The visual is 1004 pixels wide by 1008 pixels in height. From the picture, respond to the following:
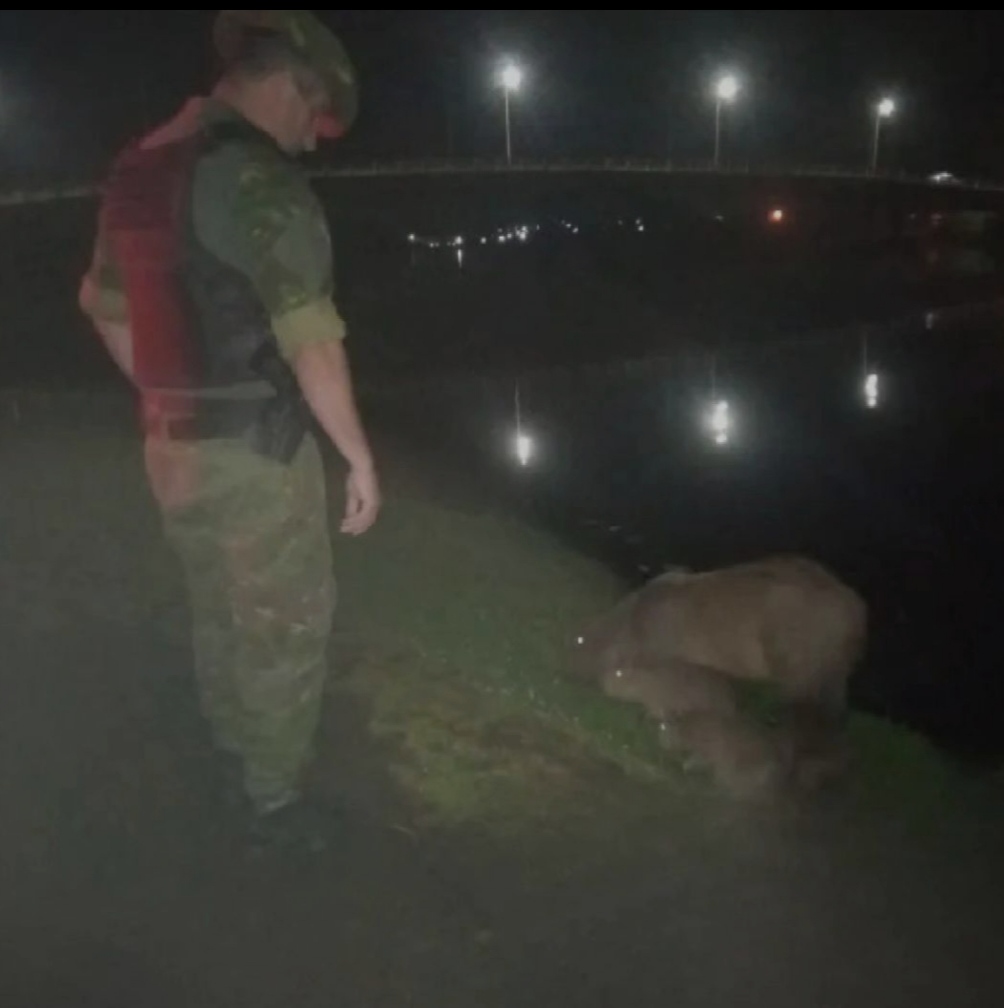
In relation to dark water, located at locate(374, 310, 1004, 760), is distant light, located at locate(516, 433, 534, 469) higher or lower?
higher

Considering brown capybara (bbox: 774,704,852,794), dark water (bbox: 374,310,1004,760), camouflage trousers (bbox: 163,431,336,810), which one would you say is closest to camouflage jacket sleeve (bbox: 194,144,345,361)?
camouflage trousers (bbox: 163,431,336,810)

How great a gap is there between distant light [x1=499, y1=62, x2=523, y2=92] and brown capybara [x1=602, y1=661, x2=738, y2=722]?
68.2 m

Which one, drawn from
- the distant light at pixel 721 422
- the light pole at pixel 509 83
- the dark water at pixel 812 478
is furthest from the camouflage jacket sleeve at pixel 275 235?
the light pole at pixel 509 83

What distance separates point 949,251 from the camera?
45.8 m

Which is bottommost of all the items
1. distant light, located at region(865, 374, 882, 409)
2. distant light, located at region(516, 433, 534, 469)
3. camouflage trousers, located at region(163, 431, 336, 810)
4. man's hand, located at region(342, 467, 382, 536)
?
distant light, located at region(865, 374, 882, 409)

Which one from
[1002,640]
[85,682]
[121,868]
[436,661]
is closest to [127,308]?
[121,868]

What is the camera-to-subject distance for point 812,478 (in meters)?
16.0

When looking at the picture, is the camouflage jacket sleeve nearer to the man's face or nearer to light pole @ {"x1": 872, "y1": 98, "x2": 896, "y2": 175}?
the man's face

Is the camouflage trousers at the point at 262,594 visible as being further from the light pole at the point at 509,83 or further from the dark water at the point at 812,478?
the light pole at the point at 509,83

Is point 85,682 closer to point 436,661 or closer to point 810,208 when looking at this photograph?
point 436,661

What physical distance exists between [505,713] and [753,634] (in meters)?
1.11

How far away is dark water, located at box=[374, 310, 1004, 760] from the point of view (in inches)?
410

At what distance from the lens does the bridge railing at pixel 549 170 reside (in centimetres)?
5369

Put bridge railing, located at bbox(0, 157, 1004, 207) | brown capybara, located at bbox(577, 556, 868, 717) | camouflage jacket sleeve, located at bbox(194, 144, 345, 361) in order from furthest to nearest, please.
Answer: bridge railing, located at bbox(0, 157, 1004, 207)
brown capybara, located at bbox(577, 556, 868, 717)
camouflage jacket sleeve, located at bbox(194, 144, 345, 361)
